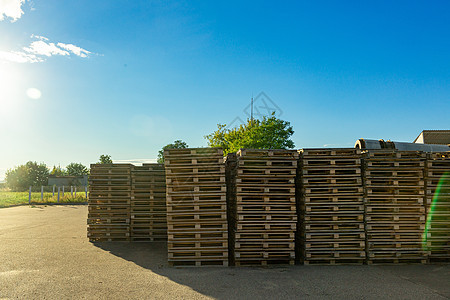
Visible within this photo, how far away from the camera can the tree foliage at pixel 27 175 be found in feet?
316

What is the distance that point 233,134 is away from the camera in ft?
138

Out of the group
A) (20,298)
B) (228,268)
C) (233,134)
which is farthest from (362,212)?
(233,134)

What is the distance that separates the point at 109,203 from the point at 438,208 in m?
10.5

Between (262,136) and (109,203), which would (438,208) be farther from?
(262,136)

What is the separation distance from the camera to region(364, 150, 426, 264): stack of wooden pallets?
28.8 feet

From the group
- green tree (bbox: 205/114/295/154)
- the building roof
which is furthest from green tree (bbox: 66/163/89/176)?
the building roof

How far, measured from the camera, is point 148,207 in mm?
12203

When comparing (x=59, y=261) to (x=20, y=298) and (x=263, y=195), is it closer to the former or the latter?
(x=20, y=298)

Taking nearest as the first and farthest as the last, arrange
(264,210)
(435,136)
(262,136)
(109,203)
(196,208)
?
(196,208) → (264,210) → (109,203) → (435,136) → (262,136)

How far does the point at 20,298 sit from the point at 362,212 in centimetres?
774

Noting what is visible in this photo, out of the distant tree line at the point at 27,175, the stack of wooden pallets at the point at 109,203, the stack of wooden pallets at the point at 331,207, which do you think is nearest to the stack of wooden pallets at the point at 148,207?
the stack of wooden pallets at the point at 109,203

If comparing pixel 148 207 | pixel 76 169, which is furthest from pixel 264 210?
pixel 76 169

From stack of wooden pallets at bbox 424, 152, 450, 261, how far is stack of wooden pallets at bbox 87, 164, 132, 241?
954cm

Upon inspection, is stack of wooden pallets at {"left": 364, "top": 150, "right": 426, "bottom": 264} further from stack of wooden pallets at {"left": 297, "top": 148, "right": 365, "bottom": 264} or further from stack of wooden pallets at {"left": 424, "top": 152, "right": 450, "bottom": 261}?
stack of wooden pallets at {"left": 297, "top": 148, "right": 365, "bottom": 264}
